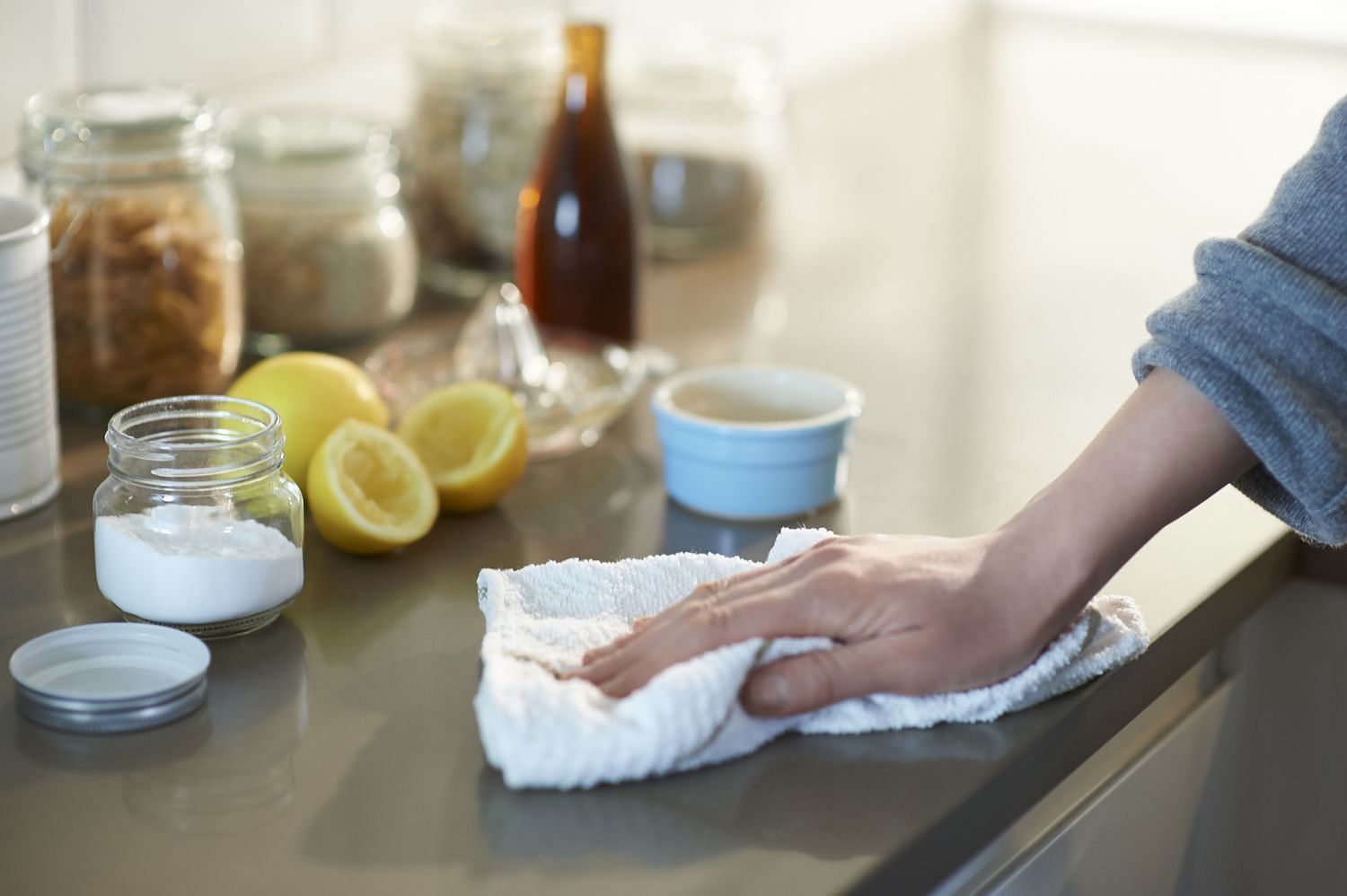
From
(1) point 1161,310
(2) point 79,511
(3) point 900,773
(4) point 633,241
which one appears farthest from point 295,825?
(4) point 633,241

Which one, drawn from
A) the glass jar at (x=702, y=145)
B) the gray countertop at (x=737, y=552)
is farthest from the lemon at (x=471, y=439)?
the glass jar at (x=702, y=145)

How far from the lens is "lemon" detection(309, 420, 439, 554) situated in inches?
36.6

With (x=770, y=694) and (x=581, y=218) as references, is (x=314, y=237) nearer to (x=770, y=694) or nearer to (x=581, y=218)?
(x=581, y=218)

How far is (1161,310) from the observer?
0.84 metres

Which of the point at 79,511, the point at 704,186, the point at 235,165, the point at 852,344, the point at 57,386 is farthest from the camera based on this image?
the point at 704,186

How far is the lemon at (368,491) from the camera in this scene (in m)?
0.93

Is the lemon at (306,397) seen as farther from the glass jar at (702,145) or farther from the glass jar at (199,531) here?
the glass jar at (702,145)

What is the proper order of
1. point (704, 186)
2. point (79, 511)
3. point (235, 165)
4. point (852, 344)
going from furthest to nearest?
point (704, 186)
point (852, 344)
point (235, 165)
point (79, 511)

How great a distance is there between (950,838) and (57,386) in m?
0.70

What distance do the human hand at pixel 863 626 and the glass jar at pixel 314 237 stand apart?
1.78 ft

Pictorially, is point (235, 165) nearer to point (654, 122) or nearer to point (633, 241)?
point (633, 241)

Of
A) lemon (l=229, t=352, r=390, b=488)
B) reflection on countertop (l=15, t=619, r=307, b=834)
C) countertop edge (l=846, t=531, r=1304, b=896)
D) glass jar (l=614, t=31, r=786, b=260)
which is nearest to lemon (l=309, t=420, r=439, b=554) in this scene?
lemon (l=229, t=352, r=390, b=488)

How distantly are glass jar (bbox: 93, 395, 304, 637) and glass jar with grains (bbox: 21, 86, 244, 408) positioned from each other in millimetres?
229

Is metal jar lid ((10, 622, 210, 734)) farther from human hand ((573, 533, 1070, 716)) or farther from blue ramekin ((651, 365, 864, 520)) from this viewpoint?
blue ramekin ((651, 365, 864, 520))
